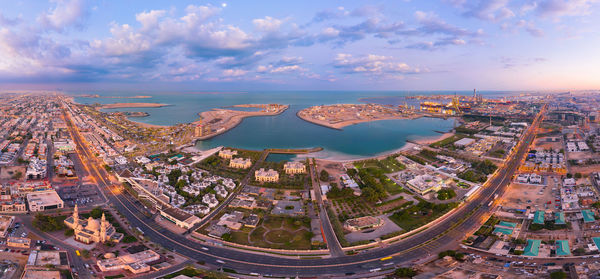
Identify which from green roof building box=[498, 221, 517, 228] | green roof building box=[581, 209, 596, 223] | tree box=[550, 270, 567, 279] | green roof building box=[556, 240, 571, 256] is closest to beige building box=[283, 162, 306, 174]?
green roof building box=[498, 221, 517, 228]

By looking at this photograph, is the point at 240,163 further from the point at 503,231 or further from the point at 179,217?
the point at 503,231

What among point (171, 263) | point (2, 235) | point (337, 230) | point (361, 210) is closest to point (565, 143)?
point (361, 210)

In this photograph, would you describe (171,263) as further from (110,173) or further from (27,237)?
(110,173)

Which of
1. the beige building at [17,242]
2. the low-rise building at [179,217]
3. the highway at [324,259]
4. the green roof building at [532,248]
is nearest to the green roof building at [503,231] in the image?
the green roof building at [532,248]

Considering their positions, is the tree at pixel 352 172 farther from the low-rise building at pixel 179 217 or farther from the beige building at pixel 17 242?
the beige building at pixel 17 242

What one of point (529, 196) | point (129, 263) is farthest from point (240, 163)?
point (529, 196)
